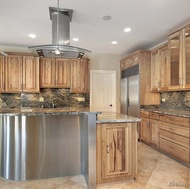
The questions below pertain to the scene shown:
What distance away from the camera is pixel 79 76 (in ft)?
16.2

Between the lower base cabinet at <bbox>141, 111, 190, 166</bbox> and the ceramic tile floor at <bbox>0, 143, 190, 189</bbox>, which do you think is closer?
the ceramic tile floor at <bbox>0, 143, 190, 189</bbox>

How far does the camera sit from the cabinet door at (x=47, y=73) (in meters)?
4.77

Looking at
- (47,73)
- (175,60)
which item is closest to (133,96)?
→ (175,60)

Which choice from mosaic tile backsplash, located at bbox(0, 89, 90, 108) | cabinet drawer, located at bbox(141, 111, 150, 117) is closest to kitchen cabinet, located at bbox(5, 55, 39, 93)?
mosaic tile backsplash, located at bbox(0, 89, 90, 108)

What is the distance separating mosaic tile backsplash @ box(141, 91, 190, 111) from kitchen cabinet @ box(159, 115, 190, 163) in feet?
2.42

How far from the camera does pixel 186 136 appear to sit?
2.82 meters

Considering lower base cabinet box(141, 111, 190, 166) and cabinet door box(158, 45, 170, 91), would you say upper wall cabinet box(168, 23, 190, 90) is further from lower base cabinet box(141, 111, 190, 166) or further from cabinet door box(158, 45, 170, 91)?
lower base cabinet box(141, 111, 190, 166)

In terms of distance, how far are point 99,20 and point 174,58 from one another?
1796 mm

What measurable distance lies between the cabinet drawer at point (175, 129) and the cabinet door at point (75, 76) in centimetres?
258

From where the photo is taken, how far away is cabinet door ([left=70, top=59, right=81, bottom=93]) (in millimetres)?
4898

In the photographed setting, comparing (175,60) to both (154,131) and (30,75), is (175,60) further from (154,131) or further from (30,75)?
(30,75)

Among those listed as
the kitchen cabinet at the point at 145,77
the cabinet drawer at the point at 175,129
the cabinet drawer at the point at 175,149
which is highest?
the kitchen cabinet at the point at 145,77

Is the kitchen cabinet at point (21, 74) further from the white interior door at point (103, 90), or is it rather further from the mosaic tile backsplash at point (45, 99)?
the white interior door at point (103, 90)

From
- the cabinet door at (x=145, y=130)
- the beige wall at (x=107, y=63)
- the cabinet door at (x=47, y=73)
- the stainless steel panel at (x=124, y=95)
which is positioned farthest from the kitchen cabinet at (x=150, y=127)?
the cabinet door at (x=47, y=73)
